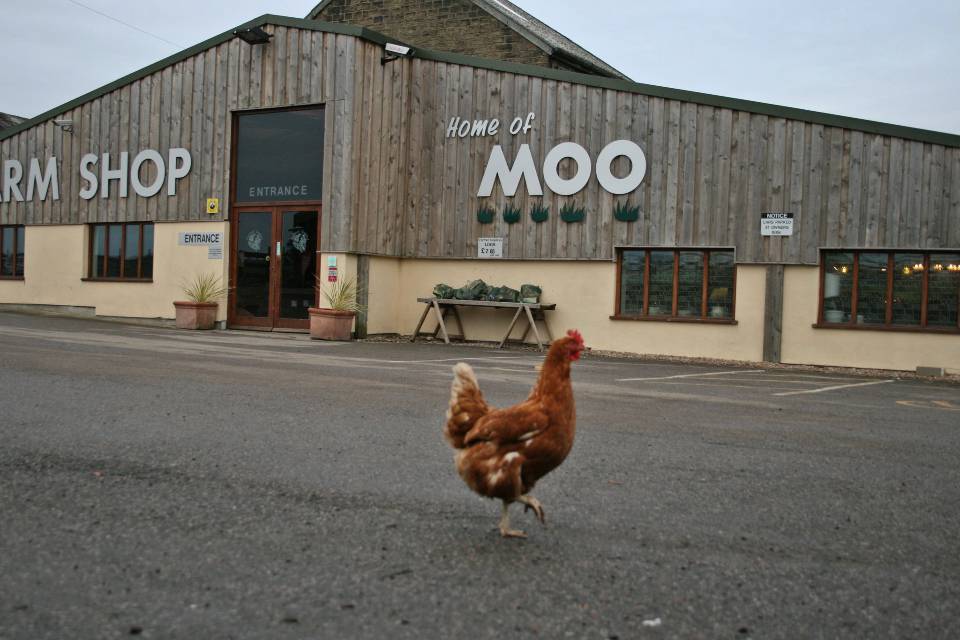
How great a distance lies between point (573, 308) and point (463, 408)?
45.1 ft

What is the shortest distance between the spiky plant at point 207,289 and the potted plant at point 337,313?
335 cm

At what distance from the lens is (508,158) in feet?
59.5

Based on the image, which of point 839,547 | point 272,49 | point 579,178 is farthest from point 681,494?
point 272,49

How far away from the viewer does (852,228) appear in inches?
600

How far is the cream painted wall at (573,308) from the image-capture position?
52.7ft

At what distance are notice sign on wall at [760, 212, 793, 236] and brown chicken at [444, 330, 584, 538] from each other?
42.4 ft

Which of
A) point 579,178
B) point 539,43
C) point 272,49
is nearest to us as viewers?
point 579,178

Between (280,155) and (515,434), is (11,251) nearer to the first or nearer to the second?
(280,155)

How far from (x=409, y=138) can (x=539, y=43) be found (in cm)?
585

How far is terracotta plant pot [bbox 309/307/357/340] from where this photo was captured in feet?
57.2

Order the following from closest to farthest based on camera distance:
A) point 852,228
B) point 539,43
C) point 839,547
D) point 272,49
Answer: point 839,547 → point 852,228 → point 272,49 → point 539,43

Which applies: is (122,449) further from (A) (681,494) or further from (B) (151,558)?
(A) (681,494)

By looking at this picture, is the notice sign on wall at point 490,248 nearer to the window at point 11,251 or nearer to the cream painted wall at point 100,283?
the cream painted wall at point 100,283

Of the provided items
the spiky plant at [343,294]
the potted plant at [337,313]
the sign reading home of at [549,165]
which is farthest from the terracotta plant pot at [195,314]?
the sign reading home of at [549,165]
